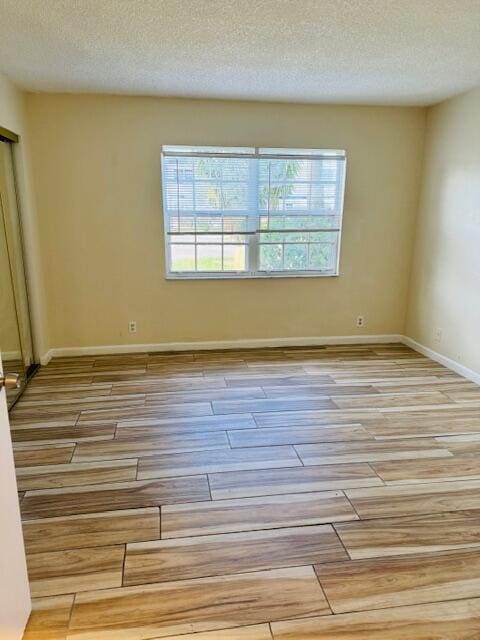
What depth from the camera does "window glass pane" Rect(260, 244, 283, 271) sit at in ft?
14.2

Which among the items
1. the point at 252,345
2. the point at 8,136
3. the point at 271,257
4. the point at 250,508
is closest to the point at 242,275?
the point at 271,257

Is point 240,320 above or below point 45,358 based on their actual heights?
above

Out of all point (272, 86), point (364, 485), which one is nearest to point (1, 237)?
point (272, 86)

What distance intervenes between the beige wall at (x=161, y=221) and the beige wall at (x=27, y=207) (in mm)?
112

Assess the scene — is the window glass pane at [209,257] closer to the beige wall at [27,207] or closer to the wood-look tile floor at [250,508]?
the wood-look tile floor at [250,508]

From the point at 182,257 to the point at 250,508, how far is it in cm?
280

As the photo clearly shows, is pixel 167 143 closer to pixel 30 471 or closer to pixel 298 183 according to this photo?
pixel 298 183

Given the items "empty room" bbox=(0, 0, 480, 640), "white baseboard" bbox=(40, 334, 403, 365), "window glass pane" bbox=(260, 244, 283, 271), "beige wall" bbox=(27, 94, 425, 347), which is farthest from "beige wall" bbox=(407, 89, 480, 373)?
"window glass pane" bbox=(260, 244, 283, 271)

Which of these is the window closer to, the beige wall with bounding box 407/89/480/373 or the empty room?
the empty room

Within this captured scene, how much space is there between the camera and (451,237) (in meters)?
3.91

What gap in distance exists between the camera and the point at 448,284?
398 centimetres

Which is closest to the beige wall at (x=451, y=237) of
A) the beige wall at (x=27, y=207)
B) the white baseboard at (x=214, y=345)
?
the white baseboard at (x=214, y=345)

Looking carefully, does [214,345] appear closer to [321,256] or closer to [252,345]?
[252,345]

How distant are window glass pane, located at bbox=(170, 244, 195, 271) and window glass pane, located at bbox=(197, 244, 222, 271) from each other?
0.24ft
